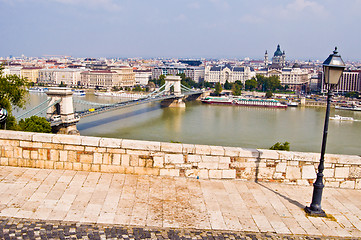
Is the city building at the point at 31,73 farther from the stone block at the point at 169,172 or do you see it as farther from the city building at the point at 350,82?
the stone block at the point at 169,172

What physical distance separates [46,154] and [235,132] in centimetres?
1625

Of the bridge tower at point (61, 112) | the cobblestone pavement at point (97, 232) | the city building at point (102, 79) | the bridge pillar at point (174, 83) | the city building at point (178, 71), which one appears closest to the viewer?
the cobblestone pavement at point (97, 232)

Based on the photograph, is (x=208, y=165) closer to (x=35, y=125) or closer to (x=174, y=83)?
(x=35, y=125)

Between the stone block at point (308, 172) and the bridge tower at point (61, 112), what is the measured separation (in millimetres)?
15750

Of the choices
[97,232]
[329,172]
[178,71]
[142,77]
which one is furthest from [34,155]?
[178,71]

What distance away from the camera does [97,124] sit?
20719mm

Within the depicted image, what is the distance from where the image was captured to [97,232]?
2.28 m

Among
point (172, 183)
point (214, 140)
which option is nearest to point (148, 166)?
point (172, 183)

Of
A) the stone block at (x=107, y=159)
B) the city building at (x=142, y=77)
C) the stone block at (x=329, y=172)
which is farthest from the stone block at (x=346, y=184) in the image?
the city building at (x=142, y=77)

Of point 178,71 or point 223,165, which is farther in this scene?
point 178,71

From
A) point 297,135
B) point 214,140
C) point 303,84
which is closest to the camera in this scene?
point 214,140

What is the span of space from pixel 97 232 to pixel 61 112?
17.1 metres

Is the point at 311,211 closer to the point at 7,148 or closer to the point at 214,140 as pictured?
the point at 7,148

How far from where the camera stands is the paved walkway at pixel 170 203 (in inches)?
96.5
